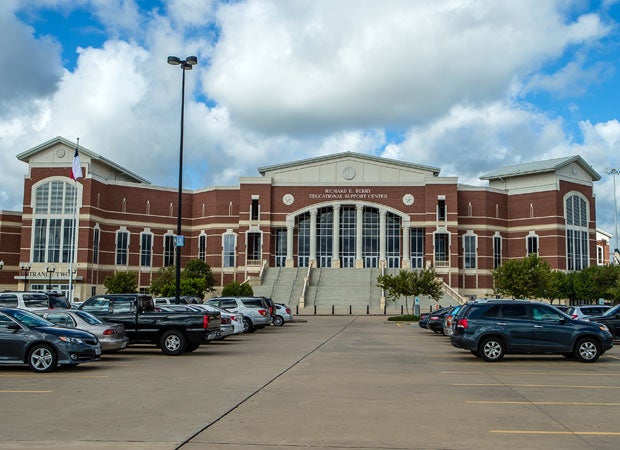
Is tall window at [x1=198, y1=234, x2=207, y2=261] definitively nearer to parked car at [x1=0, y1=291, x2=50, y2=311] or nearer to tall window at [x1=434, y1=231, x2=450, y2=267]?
tall window at [x1=434, y1=231, x2=450, y2=267]

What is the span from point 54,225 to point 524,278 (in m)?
46.7

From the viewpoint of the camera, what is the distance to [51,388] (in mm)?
12961

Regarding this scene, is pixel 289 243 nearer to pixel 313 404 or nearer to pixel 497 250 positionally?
pixel 497 250

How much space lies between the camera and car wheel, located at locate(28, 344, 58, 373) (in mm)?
15250


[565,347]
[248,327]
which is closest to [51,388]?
[565,347]

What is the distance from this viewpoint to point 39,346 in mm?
15312

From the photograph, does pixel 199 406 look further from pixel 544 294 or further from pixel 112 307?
pixel 544 294

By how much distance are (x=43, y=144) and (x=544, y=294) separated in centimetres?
5180

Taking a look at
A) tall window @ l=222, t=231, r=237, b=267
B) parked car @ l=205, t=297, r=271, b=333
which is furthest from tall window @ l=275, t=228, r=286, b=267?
parked car @ l=205, t=297, r=271, b=333

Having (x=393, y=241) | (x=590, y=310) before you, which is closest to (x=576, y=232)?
(x=393, y=241)

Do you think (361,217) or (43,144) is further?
(361,217)

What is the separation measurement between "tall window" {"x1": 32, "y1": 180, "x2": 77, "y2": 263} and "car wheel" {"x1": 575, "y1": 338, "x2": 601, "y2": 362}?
61.0 m

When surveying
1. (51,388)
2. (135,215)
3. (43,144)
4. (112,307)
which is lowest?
(51,388)

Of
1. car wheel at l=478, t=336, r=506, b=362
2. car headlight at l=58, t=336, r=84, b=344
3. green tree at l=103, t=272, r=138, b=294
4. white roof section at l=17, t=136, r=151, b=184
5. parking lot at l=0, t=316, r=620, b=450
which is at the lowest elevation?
parking lot at l=0, t=316, r=620, b=450
